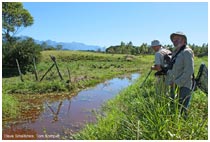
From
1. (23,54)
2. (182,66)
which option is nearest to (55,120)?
(182,66)

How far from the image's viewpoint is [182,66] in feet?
20.7

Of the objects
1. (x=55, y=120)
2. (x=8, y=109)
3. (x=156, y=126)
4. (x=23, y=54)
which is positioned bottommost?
(x=55, y=120)

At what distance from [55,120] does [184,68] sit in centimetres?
411

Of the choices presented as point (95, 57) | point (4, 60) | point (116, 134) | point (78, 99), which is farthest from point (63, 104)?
point (95, 57)

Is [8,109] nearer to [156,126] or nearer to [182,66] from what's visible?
[182,66]

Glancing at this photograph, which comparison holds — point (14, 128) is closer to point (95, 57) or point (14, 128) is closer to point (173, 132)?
point (173, 132)

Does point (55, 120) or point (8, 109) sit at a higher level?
point (8, 109)

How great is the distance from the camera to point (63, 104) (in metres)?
11.7

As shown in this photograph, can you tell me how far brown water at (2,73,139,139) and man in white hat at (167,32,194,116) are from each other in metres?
2.32

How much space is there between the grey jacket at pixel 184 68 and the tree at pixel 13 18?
28.3 meters

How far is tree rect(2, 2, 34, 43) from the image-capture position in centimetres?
3397

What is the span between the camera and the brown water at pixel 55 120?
8070 mm

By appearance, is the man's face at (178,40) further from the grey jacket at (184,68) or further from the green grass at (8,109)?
the green grass at (8,109)

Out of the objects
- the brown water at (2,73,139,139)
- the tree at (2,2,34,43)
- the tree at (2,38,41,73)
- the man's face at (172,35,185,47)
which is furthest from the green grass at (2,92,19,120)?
the tree at (2,2,34,43)
